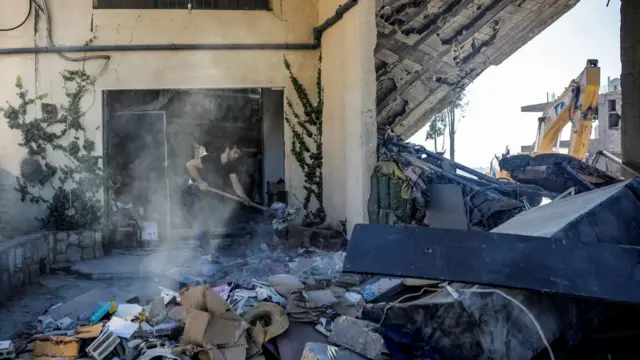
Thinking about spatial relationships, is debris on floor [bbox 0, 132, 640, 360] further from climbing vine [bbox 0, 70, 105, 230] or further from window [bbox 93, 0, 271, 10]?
window [bbox 93, 0, 271, 10]

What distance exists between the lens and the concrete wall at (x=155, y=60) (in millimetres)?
9211

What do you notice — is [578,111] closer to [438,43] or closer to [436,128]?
[438,43]

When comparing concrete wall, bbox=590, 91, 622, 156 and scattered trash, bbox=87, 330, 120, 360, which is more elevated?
concrete wall, bbox=590, 91, 622, 156

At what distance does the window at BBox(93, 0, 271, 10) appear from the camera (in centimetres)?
948

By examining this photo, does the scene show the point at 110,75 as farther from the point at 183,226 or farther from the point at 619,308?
the point at 619,308

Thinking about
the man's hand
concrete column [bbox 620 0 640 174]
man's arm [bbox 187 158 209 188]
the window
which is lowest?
the man's hand

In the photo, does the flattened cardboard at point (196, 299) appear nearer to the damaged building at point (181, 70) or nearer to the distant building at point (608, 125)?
the damaged building at point (181, 70)

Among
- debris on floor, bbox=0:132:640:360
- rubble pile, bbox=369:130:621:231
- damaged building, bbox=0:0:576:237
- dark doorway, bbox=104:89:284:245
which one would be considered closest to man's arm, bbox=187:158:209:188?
dark doorway, bbox=104:89:284:245

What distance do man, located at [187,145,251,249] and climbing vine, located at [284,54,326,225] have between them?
1.20 m

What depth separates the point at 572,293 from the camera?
309 centimetres

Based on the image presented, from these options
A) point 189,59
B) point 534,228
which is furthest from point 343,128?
point 534,228

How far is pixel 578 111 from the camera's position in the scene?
1194 cm

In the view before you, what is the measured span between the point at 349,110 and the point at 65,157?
16.6ft

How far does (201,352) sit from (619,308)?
3.05 m
